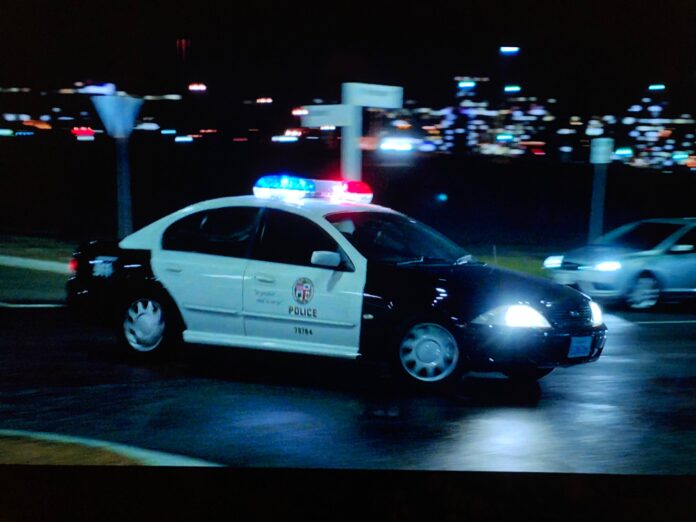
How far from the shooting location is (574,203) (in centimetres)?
4266

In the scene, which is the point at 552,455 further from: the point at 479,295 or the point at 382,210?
the point at 382,210

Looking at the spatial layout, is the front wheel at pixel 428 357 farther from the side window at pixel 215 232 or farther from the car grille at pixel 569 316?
the side window at pixel 215 232

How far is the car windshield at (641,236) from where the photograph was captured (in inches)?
554

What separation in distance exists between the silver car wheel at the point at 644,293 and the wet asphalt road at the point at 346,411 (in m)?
3.85

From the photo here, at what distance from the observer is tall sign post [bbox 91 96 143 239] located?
1305 cm

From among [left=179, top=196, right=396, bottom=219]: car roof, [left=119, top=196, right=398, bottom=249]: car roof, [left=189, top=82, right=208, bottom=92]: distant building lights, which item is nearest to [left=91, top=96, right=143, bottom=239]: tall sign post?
[left=119, top=196, right=398, bottom=249]: car roof

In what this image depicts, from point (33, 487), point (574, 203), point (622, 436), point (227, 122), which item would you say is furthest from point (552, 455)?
point (227, 122)

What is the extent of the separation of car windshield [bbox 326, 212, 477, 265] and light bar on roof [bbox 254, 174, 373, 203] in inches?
17.3

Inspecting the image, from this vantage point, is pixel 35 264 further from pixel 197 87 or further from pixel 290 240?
pixel 197 87

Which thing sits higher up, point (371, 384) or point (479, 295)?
point (479, 295)

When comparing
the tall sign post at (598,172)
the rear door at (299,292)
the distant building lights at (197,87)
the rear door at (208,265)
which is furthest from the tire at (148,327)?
the distant building lights at (197,87)

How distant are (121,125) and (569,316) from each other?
26.9ft

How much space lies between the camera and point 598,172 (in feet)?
55.8

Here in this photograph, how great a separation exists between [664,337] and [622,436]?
5.01m
